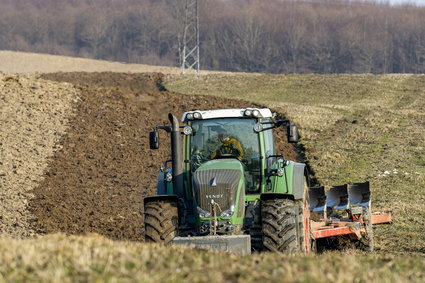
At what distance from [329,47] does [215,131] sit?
366 feet

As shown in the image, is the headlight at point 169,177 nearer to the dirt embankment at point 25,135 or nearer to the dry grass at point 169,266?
the dry grass at point 169,266

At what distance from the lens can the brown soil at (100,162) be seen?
15375 millimetres

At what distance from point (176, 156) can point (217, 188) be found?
1.18 m

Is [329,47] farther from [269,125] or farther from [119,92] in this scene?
[269,125]

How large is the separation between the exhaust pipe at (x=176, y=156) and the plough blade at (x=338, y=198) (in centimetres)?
439

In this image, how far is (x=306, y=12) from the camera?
139750 mm

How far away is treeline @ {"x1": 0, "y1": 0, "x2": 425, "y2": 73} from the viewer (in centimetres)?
11731

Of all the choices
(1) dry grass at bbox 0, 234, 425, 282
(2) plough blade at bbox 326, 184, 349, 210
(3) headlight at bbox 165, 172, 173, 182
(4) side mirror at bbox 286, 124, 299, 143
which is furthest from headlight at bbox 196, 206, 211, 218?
(2) plough blade at bbox 326, 184, 349, 210

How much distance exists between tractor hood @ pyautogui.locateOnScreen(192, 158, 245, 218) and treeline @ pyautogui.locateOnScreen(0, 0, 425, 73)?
104480 mm

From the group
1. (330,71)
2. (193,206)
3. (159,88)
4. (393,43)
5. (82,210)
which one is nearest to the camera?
(193,206)

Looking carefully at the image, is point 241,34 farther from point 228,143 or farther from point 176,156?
point 176,156

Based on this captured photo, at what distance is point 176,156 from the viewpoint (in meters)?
10.5

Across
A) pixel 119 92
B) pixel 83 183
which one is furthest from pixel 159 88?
pixel 83 183

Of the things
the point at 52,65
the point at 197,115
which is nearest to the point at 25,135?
the point at 197,115
